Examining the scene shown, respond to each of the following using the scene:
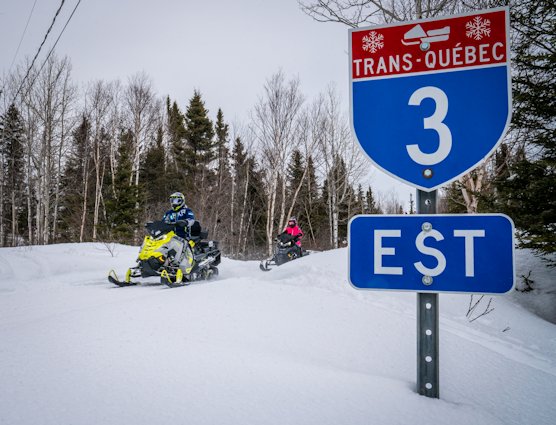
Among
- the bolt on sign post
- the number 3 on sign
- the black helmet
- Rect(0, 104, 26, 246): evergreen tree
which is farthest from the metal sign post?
Rect(0, 104, 26, 246): evergreen tree

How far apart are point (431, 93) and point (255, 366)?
5.23ft

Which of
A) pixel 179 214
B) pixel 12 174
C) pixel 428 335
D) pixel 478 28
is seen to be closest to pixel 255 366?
pixel 428 335

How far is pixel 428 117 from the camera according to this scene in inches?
57.2

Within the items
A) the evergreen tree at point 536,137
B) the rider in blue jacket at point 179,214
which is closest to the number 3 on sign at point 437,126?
the evergreen tree at point 536,137

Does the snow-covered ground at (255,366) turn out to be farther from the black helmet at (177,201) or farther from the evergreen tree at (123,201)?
the evergreen tree at (123,201)

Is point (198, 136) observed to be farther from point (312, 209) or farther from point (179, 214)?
point (179, 214)

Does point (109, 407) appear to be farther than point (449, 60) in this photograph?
No

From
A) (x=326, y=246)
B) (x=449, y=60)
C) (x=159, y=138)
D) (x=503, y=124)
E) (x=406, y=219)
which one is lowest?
(x=326, y=246)

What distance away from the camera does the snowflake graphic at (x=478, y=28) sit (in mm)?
1390

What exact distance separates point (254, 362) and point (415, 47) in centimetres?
177

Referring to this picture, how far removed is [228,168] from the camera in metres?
29.3

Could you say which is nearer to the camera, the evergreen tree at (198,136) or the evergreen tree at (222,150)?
the evergreen tree at (222,150)

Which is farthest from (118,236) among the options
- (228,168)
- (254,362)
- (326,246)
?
(254,362)

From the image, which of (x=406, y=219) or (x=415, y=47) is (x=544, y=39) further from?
(x=406, y=219)
